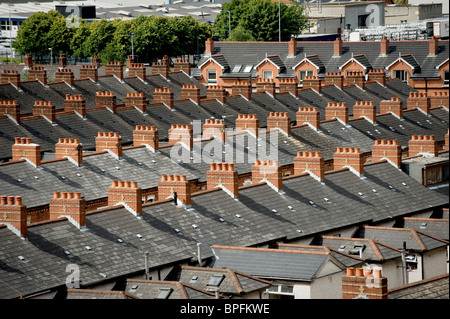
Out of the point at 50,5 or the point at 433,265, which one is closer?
the point at 433,265

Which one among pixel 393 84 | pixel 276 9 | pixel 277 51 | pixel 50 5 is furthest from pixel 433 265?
pixel 50 5


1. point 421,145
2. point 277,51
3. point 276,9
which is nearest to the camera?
point 421,145

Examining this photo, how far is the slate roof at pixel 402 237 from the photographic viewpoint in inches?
2355

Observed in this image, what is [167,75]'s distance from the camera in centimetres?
11988

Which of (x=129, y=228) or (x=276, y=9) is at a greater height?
(x=276, y=9)

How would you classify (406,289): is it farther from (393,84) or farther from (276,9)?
(276,9)

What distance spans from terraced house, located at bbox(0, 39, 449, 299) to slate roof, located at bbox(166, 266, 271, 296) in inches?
2.9

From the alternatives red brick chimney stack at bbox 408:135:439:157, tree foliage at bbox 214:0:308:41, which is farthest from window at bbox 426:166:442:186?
tree foliage at bbox 214:0:308:41

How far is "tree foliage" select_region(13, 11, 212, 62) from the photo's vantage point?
158500 millimetres

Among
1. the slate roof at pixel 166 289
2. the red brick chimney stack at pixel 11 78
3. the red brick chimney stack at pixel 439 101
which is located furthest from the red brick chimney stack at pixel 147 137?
the red brick chimney stack at pixel 439 101

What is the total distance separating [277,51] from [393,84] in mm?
19942

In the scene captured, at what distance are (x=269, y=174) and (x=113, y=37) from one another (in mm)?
100800

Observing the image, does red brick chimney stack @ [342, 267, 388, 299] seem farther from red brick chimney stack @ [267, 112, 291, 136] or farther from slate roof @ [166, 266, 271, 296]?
red brick chimney stack @ [267, 112, 291, 136]

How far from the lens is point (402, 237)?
61.2 m
